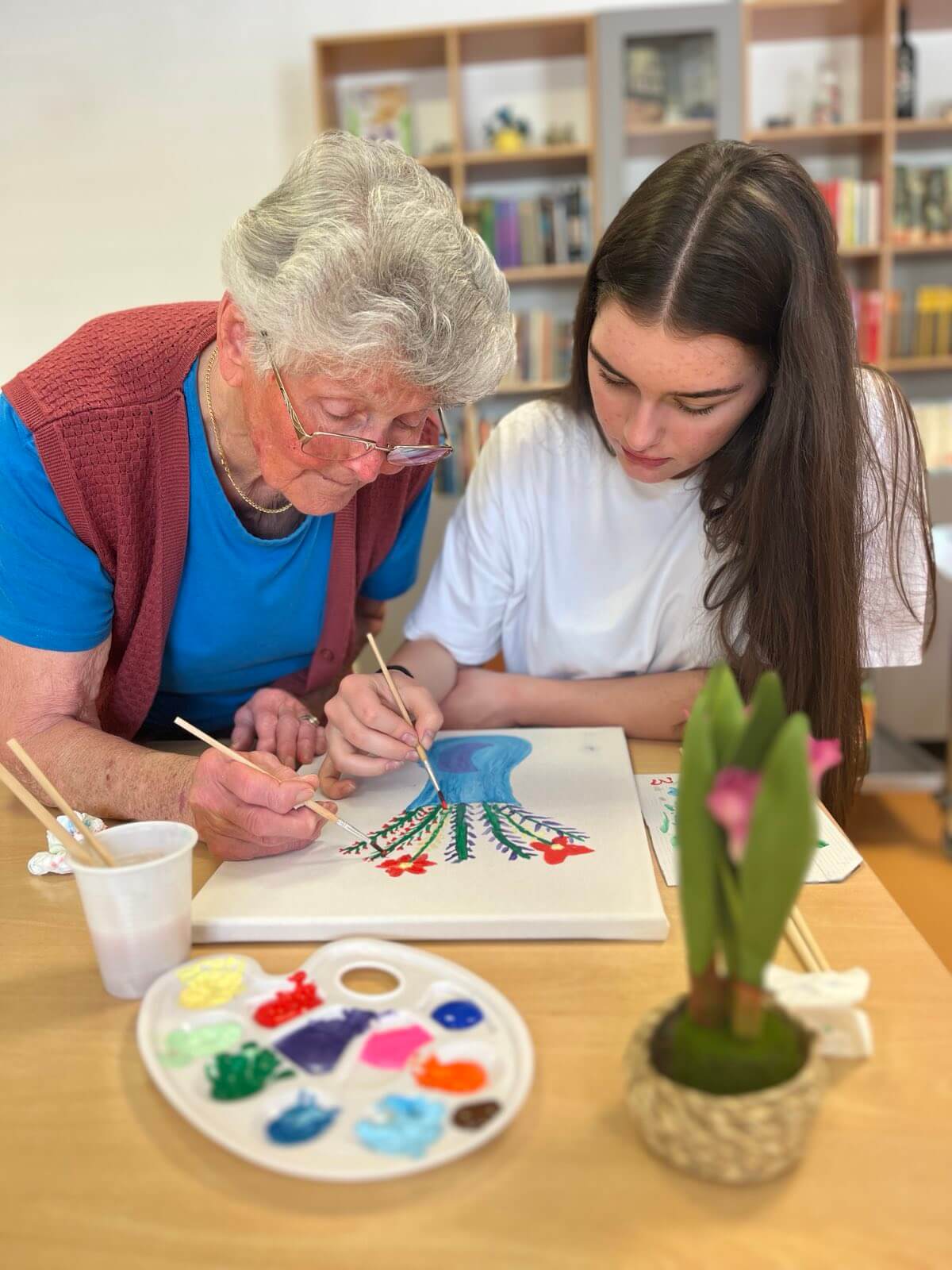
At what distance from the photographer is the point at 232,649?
1.52 meters

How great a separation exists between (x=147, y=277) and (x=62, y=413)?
11.2 feet

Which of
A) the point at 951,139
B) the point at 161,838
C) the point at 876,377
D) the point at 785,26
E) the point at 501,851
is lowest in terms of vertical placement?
the point at 501,851

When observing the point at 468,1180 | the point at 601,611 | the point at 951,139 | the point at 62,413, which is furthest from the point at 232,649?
the point at 951,139

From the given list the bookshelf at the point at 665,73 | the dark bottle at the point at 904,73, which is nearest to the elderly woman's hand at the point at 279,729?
the bookshelf at the point at 665,73

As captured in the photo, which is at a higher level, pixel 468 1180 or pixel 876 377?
pixel 876 377

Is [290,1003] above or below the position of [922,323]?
below

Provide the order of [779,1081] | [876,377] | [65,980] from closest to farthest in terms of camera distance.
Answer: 1. [779,1081]
2. [65,980]
3. [876,377]

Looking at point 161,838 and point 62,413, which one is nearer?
point 161,838

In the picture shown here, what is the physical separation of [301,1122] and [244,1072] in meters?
0.07

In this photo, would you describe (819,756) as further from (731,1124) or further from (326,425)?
(326,425)

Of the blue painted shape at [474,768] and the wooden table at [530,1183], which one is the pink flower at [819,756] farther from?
the blue painted shape at [474,768]

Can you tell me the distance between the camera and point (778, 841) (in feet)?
1.92

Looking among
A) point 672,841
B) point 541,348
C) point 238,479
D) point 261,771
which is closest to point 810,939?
point 672,841

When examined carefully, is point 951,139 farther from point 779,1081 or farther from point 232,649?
point 779,1081
